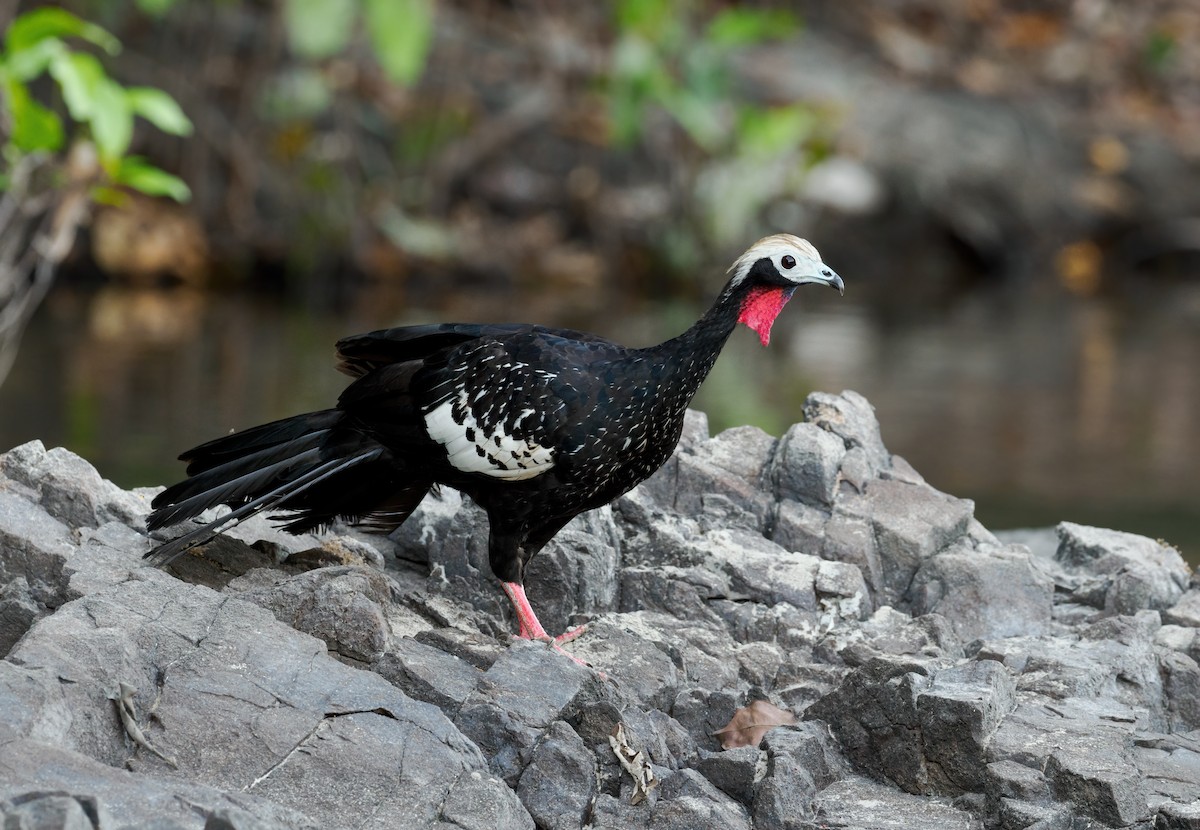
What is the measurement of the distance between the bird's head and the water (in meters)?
2.56

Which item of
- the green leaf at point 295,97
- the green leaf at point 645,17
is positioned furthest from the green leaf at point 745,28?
the green leaf at point 295,97

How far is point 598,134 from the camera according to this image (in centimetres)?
1510

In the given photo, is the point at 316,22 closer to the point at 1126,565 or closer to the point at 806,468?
the point at 806,468

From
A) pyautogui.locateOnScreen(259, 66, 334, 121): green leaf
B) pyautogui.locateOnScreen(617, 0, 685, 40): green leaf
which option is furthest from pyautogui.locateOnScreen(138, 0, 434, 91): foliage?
pyautogui.locateOnScreen(617, 0, 685, 40): green leaf

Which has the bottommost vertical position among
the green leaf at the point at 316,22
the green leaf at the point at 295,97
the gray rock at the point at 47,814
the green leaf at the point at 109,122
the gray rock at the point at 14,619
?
the gray rock at the point at 14,619

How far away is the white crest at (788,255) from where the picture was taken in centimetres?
375

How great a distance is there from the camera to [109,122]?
15.5 feet

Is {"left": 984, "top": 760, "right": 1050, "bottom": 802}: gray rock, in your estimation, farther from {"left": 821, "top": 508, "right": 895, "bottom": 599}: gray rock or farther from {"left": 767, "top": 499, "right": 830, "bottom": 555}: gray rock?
{"left": 767, "top": 499, "right": 830, "bottom": 555}: gray rock

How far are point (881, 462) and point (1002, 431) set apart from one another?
4.10 m

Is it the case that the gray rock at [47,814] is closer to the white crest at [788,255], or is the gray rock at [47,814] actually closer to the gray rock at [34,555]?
the gray rock at [34,555]

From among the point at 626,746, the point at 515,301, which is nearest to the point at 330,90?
the point at 515,301

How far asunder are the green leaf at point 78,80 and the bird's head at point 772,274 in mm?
2159

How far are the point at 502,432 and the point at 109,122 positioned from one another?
1900 mm

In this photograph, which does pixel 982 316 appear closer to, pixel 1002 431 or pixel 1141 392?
pixel 1141 392
